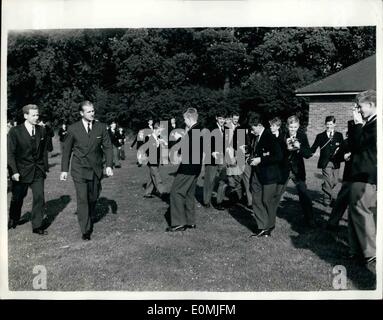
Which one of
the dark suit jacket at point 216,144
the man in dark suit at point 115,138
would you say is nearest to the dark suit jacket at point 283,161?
the dark suit jacket at point 216,144

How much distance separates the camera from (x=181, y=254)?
552cm

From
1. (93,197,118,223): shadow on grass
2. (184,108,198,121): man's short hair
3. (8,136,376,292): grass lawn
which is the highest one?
(184,108,198,121): man's short hair

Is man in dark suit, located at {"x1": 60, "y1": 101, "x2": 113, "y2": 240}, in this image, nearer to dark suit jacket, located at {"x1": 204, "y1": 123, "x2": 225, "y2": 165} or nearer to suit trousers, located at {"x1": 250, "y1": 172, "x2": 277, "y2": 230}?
dark suit jacket, located at {"x1": 204, "y1": 123, "x2": 225, "y2": 165}

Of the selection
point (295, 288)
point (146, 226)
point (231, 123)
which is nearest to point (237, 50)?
point (231, 123)

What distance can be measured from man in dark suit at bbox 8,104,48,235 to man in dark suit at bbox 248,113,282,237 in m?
3.43

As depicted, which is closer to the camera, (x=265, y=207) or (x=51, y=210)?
(x=265, y=207)

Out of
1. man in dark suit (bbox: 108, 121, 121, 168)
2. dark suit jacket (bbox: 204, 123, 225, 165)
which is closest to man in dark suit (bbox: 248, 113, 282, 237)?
dark suit jacket (bbox: 204, 123, 225, 165)

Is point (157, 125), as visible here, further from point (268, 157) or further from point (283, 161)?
point (268, 157)

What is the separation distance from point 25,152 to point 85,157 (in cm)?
100

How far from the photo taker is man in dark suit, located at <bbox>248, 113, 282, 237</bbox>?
19.5 feet

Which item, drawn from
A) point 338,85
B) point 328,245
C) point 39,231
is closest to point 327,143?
point 328,245

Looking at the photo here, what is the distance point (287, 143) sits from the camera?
6.51m

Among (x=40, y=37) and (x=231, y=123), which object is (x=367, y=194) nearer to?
(x=231, y=123)

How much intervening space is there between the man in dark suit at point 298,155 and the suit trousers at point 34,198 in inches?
158
